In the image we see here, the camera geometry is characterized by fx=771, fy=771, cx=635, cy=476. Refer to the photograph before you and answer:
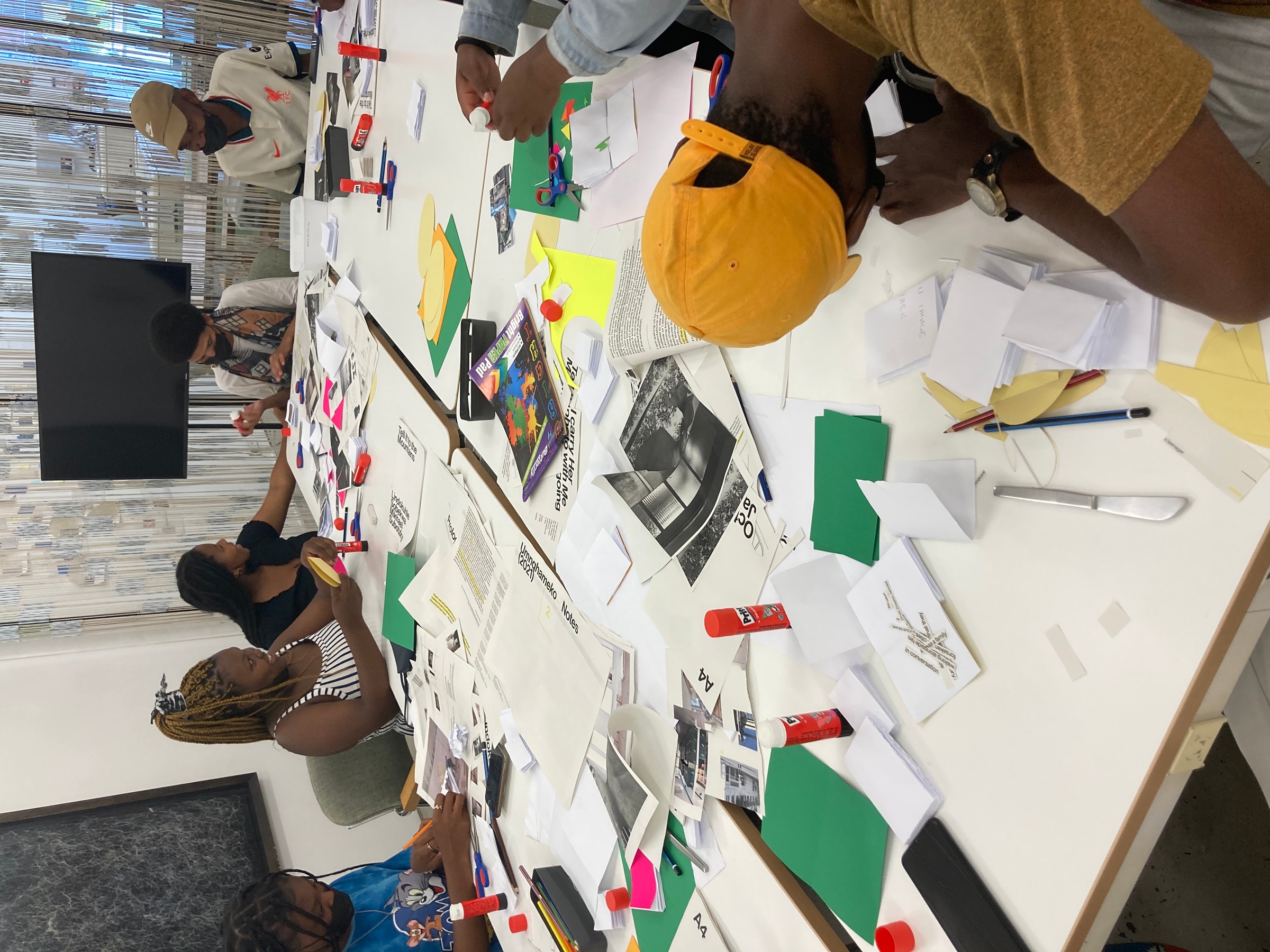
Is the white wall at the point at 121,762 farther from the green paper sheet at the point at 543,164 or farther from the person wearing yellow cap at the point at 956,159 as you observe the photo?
the person wearing yellow cap at the point at 956,159

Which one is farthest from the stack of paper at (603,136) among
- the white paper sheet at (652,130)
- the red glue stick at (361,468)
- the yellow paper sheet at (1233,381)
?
the red glue stick at (361,468)

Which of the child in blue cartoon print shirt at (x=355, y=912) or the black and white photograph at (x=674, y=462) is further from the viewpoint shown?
the child in blue cartoon print shirt at (x=355, y=912)

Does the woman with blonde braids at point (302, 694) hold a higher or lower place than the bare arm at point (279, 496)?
lower

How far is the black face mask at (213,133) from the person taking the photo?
7.97 ft

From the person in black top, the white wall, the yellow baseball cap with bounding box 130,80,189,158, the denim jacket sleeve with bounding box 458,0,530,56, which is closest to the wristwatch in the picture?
the denim jacket sleeve with bounding box 458,0,530,56

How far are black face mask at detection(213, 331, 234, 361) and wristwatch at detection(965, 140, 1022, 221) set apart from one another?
2730 mm

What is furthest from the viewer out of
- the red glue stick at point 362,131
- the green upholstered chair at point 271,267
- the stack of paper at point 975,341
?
the green upholstered chair at point 271,267

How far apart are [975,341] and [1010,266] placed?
0.18ft

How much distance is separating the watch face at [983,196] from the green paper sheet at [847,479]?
0.19 m

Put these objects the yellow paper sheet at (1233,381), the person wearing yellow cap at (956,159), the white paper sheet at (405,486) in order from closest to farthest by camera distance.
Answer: the person wearing yellow cap at (956,159) → the yellow paper sheet at (1233,381) → the white paper sheet at (405,486)

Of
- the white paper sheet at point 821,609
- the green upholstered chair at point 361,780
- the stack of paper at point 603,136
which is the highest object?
the stack of paper at point 603,136

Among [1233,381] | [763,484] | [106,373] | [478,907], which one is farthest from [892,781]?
[106,373]

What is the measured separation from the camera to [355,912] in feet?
6.00

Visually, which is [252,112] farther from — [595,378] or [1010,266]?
[1010,266]
